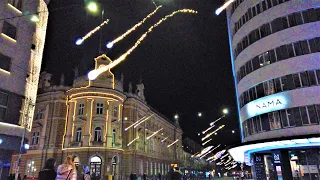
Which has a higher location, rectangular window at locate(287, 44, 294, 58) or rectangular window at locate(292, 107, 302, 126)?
rectangular window at locate(287, 44, 294, 58)

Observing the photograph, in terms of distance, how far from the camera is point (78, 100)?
4191cm

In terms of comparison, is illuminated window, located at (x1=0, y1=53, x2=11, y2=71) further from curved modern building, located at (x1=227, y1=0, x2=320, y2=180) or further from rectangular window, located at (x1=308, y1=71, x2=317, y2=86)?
rectangular window, located at (x1=308, y1=71, x2=317, y2=86)

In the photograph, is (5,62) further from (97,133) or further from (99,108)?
(97,133)

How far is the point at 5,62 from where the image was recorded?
20.1 m

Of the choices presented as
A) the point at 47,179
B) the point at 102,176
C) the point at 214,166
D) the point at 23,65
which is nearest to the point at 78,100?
the point at 102,176

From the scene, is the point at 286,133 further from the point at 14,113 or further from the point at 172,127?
the point at 172,127

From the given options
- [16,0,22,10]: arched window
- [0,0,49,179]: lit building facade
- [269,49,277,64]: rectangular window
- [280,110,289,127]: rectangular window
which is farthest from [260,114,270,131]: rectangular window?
[16,0,22,10]: arched window

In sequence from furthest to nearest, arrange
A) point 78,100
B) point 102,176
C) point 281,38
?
point 78,100 < point 102,176 < point 281,38

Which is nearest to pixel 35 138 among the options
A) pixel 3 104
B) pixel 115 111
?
pixel 115 111

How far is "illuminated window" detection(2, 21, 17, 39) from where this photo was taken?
801 inches

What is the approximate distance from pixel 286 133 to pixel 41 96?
130 feet

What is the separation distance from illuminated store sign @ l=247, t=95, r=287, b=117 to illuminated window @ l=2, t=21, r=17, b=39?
23127 mm

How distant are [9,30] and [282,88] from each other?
24371mm

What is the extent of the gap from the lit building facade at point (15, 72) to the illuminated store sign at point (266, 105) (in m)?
21.2
